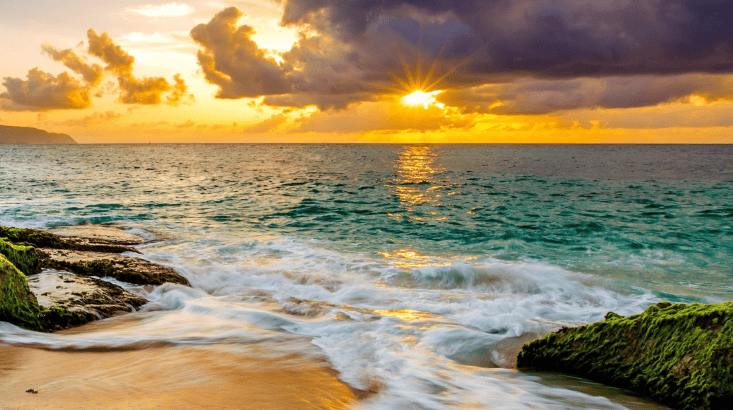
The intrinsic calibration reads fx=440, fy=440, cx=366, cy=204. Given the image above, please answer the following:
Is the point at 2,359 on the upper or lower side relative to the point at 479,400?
upper

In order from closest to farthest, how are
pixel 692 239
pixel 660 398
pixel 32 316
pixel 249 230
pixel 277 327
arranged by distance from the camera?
pixel 660 398
pixel 32 316
pixel 277 327
pixel 692 239
pixel 249 230

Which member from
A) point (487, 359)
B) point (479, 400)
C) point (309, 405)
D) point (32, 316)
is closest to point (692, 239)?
point (487, 359)

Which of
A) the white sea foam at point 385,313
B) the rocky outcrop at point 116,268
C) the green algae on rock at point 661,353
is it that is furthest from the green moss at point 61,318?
the green algae on rock at point 661,353

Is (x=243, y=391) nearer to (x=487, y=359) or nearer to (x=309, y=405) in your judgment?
(x=309, y=405)

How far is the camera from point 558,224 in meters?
16.5

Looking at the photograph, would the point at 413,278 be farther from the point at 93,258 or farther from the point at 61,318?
the point at 93,258

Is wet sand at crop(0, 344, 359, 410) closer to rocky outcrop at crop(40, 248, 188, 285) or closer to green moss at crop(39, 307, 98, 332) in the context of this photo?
green moss at crop(39, 307, 98, 332)

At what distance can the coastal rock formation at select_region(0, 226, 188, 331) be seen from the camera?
5.02 m

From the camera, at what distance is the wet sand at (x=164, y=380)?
338 centimetres

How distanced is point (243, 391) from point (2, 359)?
233 cm

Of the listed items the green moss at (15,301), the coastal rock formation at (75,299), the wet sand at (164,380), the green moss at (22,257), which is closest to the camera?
the wet sand at (164,380)

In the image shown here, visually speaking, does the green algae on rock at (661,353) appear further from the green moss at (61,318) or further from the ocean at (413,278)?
the green moss at (61,318)

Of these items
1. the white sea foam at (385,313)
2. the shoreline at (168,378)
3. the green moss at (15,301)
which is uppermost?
the green moss at (15,301)

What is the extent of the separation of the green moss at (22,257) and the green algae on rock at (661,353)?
744cm
